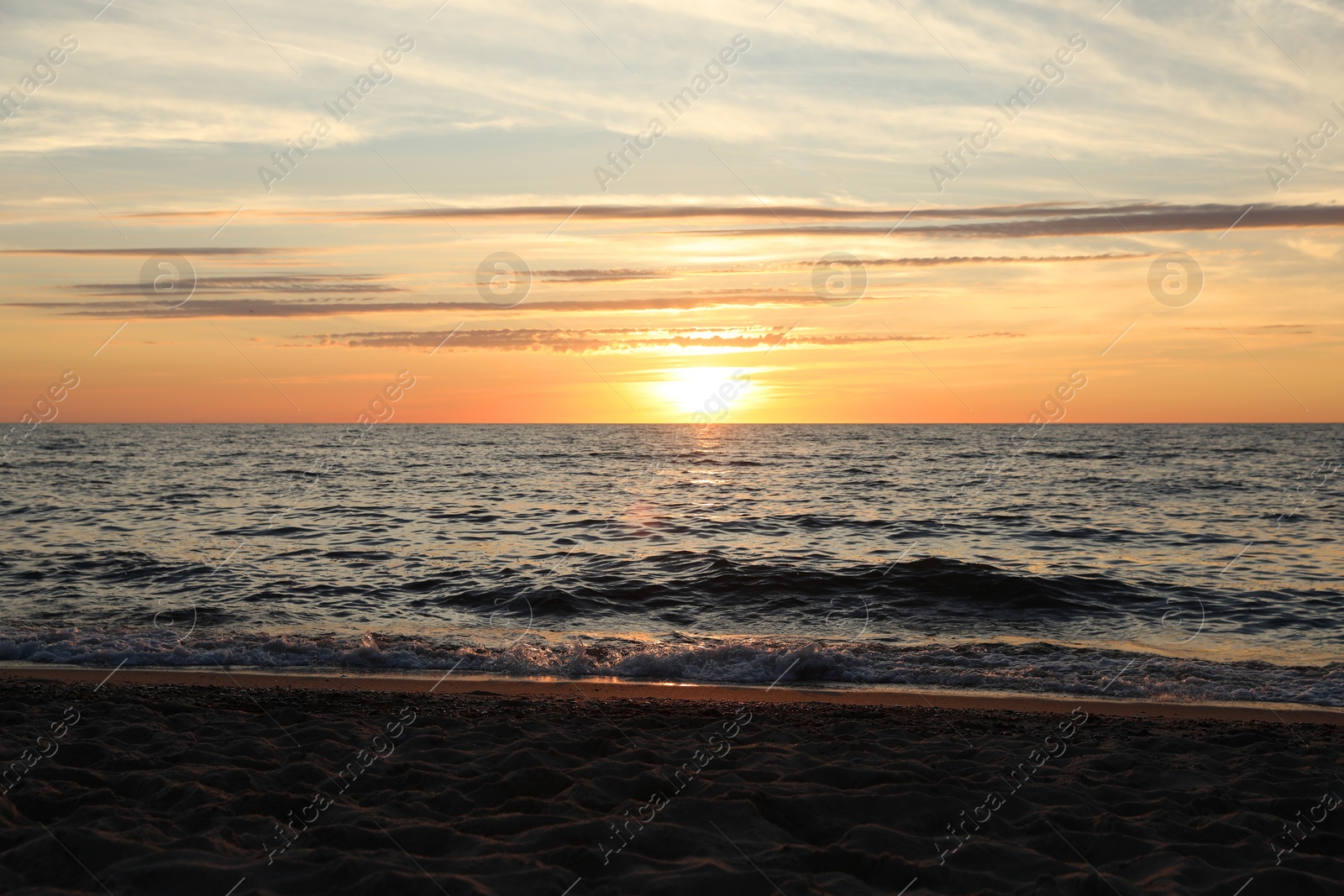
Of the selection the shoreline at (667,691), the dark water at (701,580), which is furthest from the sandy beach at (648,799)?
the dark water at (701,580)

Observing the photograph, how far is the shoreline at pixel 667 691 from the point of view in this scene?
9148mm

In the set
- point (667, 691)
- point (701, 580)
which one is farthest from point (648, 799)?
point (701, 580)

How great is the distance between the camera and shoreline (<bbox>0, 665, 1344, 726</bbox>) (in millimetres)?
9148

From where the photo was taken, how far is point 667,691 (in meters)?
9.98

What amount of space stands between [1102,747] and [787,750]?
294 cm

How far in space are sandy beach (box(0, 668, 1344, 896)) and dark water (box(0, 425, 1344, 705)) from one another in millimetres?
2548

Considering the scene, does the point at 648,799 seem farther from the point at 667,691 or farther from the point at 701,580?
the point at 701,580

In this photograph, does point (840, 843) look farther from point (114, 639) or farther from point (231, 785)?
point (114, 639)

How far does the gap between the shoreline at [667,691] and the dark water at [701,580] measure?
0.49 metres

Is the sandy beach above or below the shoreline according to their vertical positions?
above

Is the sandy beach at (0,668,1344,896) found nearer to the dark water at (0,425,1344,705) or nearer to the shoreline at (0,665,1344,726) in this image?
the shoreline at (0,665,1344,726)

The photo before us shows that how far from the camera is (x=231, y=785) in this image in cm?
582

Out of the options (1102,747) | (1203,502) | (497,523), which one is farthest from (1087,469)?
(1102,747)

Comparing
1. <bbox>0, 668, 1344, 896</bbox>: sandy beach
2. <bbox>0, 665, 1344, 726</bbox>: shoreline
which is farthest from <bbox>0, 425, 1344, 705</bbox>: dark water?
<bbox>0, 668, 1344, 896</bbox>: sandy beach
